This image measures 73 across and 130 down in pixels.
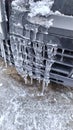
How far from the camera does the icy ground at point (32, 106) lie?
1.48 meters

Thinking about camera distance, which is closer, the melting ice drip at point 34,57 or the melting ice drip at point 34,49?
the melting ice drip at point 34,49

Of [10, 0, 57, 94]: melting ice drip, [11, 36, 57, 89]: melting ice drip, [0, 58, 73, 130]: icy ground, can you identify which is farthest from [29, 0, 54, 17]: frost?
[0, 58, 73, 130]: icy ground

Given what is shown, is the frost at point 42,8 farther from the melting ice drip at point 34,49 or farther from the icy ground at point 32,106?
the icy ground at point 32,106

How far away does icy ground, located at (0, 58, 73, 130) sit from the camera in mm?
1479

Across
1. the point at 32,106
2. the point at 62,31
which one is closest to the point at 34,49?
the point at 62,31

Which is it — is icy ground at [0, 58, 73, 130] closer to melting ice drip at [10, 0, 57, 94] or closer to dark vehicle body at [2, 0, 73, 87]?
melting ice drip at [10, 0, 57, 94]

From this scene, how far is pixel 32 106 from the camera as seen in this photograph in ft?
5.22

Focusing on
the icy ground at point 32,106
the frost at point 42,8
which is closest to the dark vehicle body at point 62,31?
the frost at point 42,8

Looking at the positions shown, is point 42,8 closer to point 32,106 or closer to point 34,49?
point 34,49

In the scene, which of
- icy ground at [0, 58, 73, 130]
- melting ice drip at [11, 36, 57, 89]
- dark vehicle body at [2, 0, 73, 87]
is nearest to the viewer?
dark vehicle body at [2, 0, 73, 87]

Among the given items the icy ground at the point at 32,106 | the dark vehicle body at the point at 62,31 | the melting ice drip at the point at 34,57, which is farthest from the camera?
the icy ground at the point at 32,106

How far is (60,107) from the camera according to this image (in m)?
1.59

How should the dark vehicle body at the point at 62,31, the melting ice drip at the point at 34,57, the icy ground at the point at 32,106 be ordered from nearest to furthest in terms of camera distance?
the dark vehicle body at the point at 62,31 < the melting ice drip at the point at 34,57 < the icy ground at the point at 32,106

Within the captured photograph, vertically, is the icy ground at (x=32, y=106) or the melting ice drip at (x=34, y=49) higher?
the melting ice drip at (x=34, y=49)
